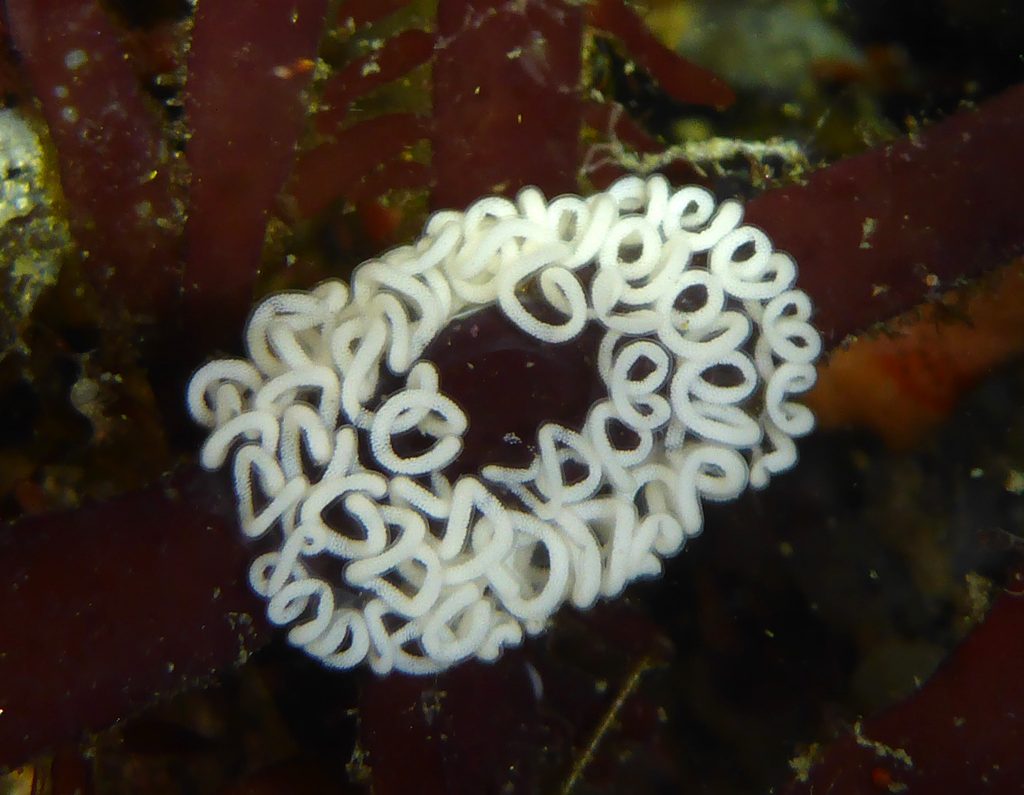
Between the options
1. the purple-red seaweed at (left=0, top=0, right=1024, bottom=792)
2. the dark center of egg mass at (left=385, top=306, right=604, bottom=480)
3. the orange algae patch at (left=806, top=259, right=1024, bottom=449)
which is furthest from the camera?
the orange algae patch at (left=806, top=259, right=1024, bottom=449)

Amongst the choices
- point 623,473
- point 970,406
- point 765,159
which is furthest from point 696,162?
point 970,406

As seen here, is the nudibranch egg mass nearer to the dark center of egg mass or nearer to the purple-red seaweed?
the dark center of egg mass

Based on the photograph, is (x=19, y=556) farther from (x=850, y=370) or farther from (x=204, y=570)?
(x=850, y=370)

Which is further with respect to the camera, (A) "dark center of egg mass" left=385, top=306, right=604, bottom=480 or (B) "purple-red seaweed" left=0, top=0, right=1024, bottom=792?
(A) "dark center of egg mass" left=385, top=306, right=604, bottom=480

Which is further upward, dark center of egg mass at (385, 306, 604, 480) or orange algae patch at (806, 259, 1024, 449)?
dark center of egg mass at (385, 306, 604, 480)

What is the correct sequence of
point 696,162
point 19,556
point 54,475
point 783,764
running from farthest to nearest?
point 783,764 → point 696,162 → point 54,475 → point 19,556

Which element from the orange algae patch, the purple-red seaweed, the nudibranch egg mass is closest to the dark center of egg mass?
the nudibranch egg mass
